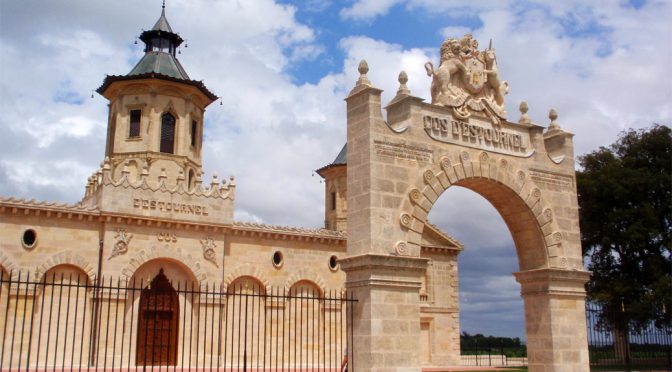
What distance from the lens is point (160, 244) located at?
2322 centimetres

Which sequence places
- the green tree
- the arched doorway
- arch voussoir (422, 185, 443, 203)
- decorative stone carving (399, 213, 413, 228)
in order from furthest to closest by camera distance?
the green tree, the arched doorway, arch voussoir (422, 185, 443, 203), decorative stone carving (399, 213, 413, 228)

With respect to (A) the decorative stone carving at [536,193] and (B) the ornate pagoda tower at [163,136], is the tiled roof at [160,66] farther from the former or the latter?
(A) the decorative stone carving at [536,193]

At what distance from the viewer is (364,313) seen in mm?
11164

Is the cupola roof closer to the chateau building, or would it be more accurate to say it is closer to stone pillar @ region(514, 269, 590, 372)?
the chateau building

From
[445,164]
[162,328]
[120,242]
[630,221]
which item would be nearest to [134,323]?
[162,328]

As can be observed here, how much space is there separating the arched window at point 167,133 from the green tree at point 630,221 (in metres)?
17.6

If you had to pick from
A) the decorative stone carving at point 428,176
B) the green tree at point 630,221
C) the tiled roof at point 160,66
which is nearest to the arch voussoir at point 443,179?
the decorative stone carving at point 428,176

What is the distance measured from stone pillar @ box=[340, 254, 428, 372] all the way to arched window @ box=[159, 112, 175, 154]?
1749cm

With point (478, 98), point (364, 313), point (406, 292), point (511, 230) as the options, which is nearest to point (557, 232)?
point (511, 230)

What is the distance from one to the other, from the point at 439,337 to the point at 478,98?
1915cm

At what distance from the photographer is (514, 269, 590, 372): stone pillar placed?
1334 cm

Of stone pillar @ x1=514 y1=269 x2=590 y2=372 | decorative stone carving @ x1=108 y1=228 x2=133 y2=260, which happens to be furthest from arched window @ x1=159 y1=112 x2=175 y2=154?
stone pillar @ x1=514 y1=269 x2=590 y2=372

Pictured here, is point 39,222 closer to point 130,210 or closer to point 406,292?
point 130,210

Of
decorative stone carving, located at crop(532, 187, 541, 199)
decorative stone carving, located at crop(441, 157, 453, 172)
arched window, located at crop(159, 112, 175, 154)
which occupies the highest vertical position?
arched window, located at crop(159, 112, 175, 154)
